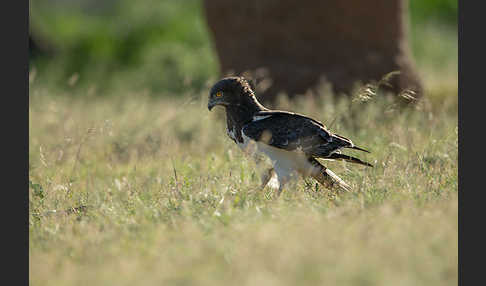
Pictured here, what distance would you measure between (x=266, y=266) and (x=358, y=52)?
7.23 meters

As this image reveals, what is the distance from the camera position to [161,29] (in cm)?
1906

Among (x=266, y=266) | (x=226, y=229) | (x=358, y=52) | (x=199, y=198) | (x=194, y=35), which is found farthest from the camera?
(x=194, y=35)

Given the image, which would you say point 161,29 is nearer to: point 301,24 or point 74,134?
point 301,24

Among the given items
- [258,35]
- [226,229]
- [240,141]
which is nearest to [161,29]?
[258,35]

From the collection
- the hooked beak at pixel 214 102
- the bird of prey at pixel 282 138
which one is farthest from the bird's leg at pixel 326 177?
the hooked beak at pixel 214 102

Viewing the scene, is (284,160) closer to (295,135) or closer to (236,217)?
(295,135)

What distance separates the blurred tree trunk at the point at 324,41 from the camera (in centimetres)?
1008

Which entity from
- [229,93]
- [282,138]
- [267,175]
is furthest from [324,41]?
[282,138]

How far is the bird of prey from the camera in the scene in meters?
5.28

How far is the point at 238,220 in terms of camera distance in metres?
4.40

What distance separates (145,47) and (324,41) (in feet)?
30.4

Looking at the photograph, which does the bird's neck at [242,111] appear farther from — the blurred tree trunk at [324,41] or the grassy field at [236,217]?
the blurred tree trunk at [324,41]

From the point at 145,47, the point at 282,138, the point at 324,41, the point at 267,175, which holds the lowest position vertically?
the point at 145,47

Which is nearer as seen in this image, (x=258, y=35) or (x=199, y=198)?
(x=199, y=198)
